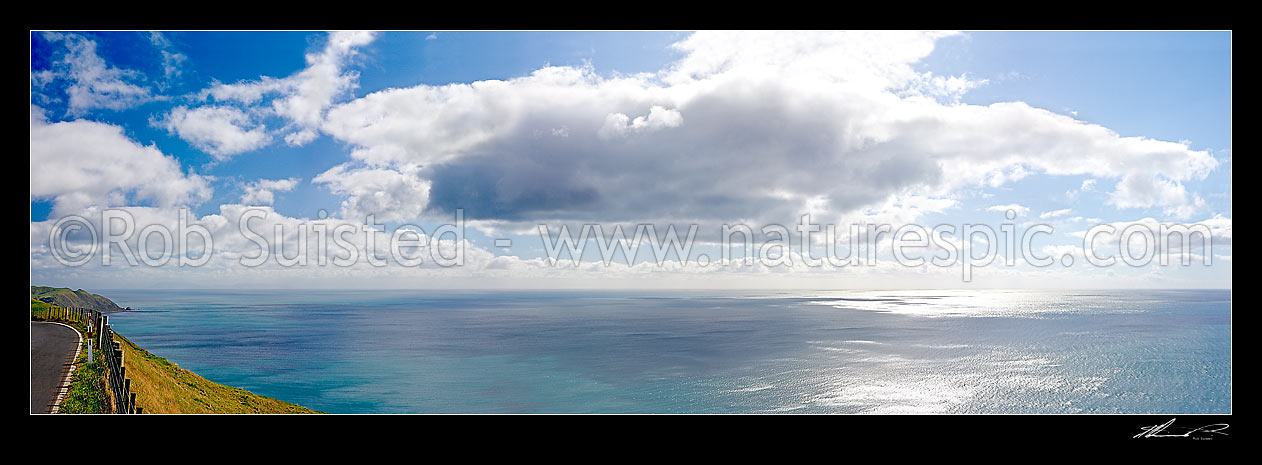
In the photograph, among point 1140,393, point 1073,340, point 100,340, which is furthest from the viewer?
point 1073,340

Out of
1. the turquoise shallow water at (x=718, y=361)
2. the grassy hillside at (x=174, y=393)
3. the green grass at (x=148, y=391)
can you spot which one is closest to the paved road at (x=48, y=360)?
the green grass at (x=148, y=391)

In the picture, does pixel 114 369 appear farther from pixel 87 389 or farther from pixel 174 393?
pixel 174 393

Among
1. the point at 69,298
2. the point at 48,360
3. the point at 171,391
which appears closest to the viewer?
the point at 48,360

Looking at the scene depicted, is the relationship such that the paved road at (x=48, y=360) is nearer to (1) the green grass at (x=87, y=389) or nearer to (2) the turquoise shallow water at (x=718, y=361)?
(1) the green grass at (x=87, y=389)

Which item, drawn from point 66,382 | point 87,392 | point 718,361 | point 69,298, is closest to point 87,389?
point 87,392
